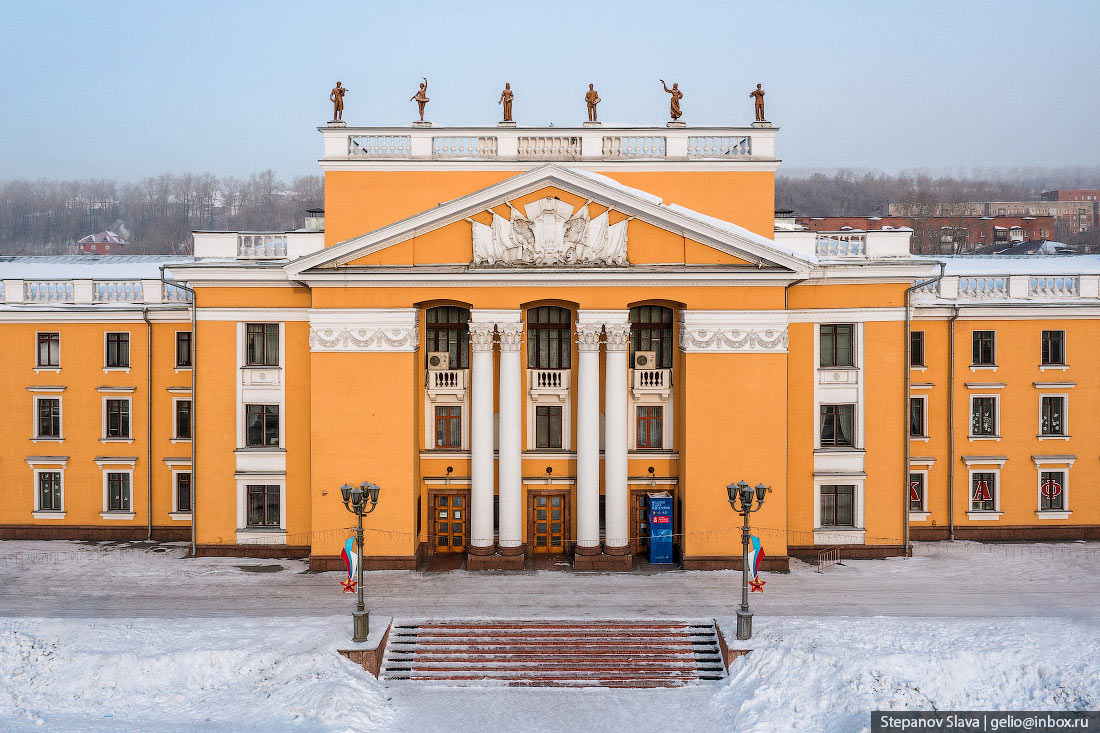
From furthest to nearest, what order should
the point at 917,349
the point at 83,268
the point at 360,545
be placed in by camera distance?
the point at 83,268
the point at 917,349
the point at 360,545

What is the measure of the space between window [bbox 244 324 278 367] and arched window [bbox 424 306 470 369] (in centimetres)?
492

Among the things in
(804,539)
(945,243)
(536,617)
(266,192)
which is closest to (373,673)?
(536,617)

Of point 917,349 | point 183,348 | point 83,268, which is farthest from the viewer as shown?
point 83,268

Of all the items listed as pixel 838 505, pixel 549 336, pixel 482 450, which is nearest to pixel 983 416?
pixel 838 505

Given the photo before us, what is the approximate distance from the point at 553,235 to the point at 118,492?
58.5 ft

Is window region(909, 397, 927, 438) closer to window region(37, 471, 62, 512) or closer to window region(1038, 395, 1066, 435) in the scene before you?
window region(1038, 395, 1066, 435)

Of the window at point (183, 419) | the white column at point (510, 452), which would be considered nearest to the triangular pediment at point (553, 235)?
the white column at point (510, 452)

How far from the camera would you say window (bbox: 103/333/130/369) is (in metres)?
27.8

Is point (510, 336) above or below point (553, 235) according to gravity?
below

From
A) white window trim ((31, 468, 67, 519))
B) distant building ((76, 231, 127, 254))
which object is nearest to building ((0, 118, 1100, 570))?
white window trim ((31, 468, 67, 519))

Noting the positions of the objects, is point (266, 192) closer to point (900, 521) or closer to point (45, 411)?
point (45, 411)

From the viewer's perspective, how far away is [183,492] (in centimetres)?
2767

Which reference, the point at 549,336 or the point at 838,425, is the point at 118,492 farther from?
the point at 838,425

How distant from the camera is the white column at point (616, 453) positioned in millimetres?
24109
